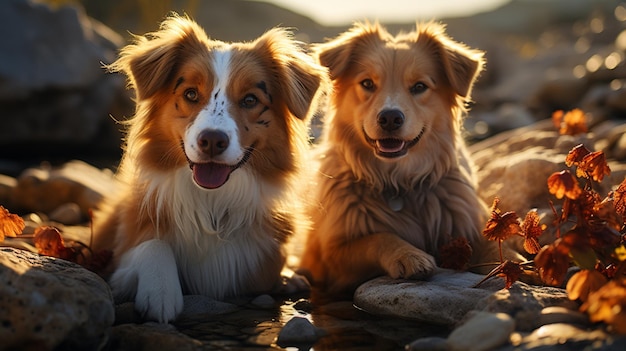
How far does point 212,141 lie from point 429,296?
137cm

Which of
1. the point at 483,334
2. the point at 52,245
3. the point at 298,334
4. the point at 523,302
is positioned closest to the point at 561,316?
the point at 523,302

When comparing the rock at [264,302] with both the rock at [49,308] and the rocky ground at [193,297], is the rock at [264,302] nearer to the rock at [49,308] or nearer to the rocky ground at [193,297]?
the rocky ground at [193,297]

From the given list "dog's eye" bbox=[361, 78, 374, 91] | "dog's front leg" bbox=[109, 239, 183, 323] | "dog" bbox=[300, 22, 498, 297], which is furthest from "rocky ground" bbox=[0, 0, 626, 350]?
"dog's eye" bbox=[361, 78, 374, 91]

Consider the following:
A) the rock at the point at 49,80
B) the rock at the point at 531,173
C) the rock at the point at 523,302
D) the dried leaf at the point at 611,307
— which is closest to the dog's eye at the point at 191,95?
the rock at the point at 523,302

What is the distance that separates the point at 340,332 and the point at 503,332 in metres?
0.91

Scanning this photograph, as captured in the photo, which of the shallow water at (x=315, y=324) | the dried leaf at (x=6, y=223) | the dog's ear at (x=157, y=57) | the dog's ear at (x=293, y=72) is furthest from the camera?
the dog's ear at (x=293, y=72)

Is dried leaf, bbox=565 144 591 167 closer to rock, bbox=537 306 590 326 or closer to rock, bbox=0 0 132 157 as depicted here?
rock, bbox=537 306 590 326

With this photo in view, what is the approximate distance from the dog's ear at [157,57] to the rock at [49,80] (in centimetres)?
574

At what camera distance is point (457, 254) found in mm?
4453

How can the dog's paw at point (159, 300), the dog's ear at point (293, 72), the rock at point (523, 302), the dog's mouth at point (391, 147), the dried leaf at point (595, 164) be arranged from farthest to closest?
the dog's mouth at point (391, 147) → the dog's ear at point (293, 72) → the dried leaf at point (595, 164) → the dog's paw at point (159, 300) → the rock at point (523, 302)

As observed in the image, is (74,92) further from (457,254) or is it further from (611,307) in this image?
(611,307)

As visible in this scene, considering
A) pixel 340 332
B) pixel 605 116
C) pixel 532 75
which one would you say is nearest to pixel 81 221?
pixel 340 332

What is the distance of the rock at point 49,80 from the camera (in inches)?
385

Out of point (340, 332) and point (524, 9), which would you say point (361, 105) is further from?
point (524, 9)
